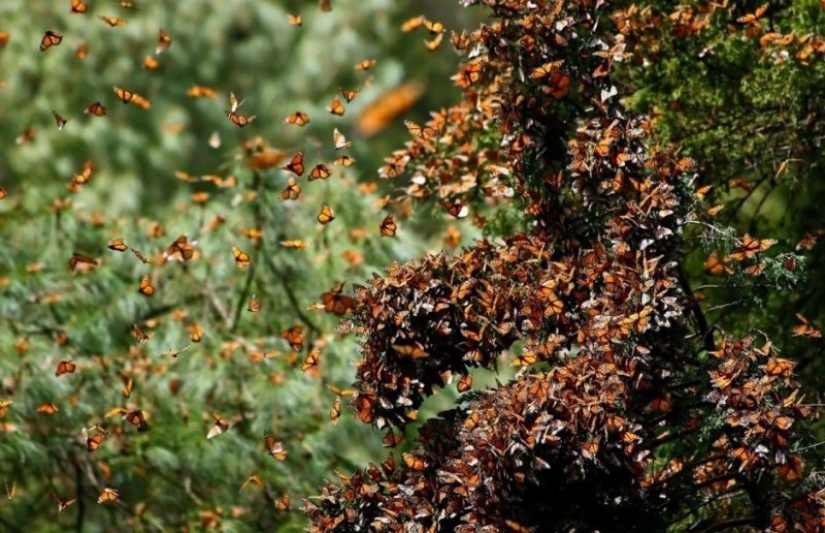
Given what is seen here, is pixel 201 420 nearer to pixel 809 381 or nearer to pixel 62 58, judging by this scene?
pixel 809 381

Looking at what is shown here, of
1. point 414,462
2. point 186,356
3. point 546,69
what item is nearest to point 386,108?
point 186,356

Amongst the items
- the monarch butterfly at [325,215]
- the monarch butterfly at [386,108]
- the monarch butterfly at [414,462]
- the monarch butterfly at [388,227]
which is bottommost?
the monarch butterfly at [414,462]

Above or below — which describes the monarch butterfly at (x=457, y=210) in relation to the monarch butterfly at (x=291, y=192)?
below

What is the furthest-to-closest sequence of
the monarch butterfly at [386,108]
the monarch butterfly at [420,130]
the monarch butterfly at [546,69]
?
1. the monarch butterfly at [386,108]
2. the monarch butterfly at [420,130]
3. the monarch butterfly at [546,69]

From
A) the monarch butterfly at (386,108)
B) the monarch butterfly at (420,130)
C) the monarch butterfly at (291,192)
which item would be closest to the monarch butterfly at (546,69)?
the monarch butterfly at (420,130)

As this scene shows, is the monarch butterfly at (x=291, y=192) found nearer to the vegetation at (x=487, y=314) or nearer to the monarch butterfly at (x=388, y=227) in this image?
the vegetation at (x=487, y=314)

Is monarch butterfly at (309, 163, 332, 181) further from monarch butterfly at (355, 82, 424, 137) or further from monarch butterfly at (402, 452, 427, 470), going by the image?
monarch butterfly at (355, 82, 424, 137)

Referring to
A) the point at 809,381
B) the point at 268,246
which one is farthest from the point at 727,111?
the point at 268,246

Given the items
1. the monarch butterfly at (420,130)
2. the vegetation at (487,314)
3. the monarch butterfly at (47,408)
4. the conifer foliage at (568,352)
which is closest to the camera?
the conifer foliage at (568,352)
